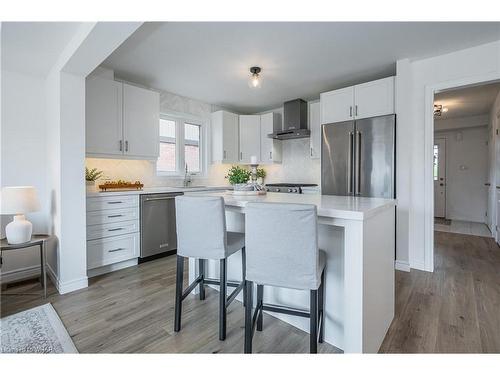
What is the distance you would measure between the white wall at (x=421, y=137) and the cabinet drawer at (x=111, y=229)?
3325 mm

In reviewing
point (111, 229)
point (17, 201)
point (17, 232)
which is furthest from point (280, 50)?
point (17, 232)

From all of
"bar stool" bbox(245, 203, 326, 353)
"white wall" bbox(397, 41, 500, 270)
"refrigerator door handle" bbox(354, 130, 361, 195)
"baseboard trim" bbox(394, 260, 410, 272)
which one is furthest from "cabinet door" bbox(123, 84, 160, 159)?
"baseboard trim" bbox(394, 260, 410, 272)

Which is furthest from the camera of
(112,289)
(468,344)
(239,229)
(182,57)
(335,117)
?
(335,117)

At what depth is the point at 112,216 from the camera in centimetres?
303

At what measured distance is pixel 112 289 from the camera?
2.58m

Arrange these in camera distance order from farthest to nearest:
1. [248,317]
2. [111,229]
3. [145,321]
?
[111,229] → [145,321] → [248,317]

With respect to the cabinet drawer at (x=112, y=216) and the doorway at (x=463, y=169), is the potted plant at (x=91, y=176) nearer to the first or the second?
the cabinet drawer at (x=112, y=216)

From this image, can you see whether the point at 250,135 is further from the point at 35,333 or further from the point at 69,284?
the point at 35,333

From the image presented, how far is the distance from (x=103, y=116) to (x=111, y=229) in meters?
1.38

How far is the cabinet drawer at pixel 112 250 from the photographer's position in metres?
2.86
